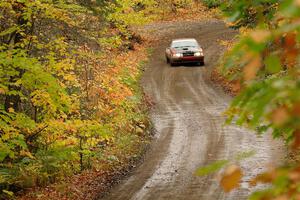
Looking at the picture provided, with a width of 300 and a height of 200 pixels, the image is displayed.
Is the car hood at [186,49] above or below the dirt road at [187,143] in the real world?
above

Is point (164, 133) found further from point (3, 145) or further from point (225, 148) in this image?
point (3, 145)

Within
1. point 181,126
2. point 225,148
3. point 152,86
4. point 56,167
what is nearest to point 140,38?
point 152,86

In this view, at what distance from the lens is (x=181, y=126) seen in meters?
18.8

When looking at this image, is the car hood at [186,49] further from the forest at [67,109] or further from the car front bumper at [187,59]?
the forest at [67,109]

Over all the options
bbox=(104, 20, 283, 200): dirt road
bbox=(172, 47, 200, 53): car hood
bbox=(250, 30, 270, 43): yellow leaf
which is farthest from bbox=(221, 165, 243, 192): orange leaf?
bbox=(172, 47, 200, 53): car hood

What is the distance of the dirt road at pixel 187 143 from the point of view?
11781mm

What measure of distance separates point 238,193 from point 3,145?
531 centimetres

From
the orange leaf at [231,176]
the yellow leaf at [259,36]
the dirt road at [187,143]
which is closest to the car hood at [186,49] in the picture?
the dirt road at [187,143]

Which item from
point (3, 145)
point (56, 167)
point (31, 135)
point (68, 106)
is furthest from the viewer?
point (56, 167)

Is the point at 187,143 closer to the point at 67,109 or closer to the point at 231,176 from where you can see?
the point at 67,109

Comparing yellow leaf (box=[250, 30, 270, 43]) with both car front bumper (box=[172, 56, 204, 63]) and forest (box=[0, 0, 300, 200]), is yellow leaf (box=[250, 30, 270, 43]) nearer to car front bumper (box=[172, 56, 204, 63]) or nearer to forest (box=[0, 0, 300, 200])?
forest (box=[0, 0, 300, 200])

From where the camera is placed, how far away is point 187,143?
643 inches

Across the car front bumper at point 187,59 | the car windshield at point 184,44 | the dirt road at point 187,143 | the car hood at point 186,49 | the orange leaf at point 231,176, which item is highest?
the orange leaf at point 231,176

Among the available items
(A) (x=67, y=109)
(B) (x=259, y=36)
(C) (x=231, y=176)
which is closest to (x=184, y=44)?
(A) (x=67, y=109)
